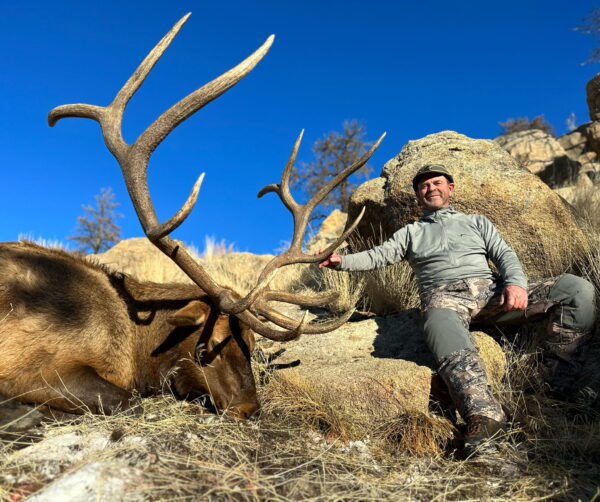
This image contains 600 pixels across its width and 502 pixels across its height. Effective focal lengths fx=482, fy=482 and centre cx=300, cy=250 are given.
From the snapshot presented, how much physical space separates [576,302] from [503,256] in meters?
0.71

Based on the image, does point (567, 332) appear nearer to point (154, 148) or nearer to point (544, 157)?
point (154, 148)

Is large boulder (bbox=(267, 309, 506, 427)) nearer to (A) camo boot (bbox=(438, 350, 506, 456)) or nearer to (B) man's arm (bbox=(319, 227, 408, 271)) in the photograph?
(A) camo boot (bbox=(438, 350, 506, 456))

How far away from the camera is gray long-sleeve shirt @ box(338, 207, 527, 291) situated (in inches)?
180

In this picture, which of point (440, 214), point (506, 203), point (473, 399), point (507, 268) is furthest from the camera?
point (506, 203)

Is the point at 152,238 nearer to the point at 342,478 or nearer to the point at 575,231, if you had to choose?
the point at 342,478

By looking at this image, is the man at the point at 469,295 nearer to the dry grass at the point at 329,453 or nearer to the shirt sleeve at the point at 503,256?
the shirt sleeve at the point at 503,256

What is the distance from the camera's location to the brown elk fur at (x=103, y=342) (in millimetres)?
3340

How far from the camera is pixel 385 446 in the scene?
3535mm

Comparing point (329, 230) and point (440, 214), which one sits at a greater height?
point (329, 230)

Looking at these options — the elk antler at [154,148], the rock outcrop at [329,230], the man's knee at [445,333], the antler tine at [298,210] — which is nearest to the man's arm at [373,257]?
the antler tine at [298,210]

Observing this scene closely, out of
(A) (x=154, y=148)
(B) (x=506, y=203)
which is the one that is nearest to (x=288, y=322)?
(A) (x=154, y=148)

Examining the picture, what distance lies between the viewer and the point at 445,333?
3.97 metres

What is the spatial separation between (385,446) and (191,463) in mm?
1578

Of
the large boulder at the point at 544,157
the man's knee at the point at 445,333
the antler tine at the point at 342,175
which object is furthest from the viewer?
the large boulder at the point at 544,157
